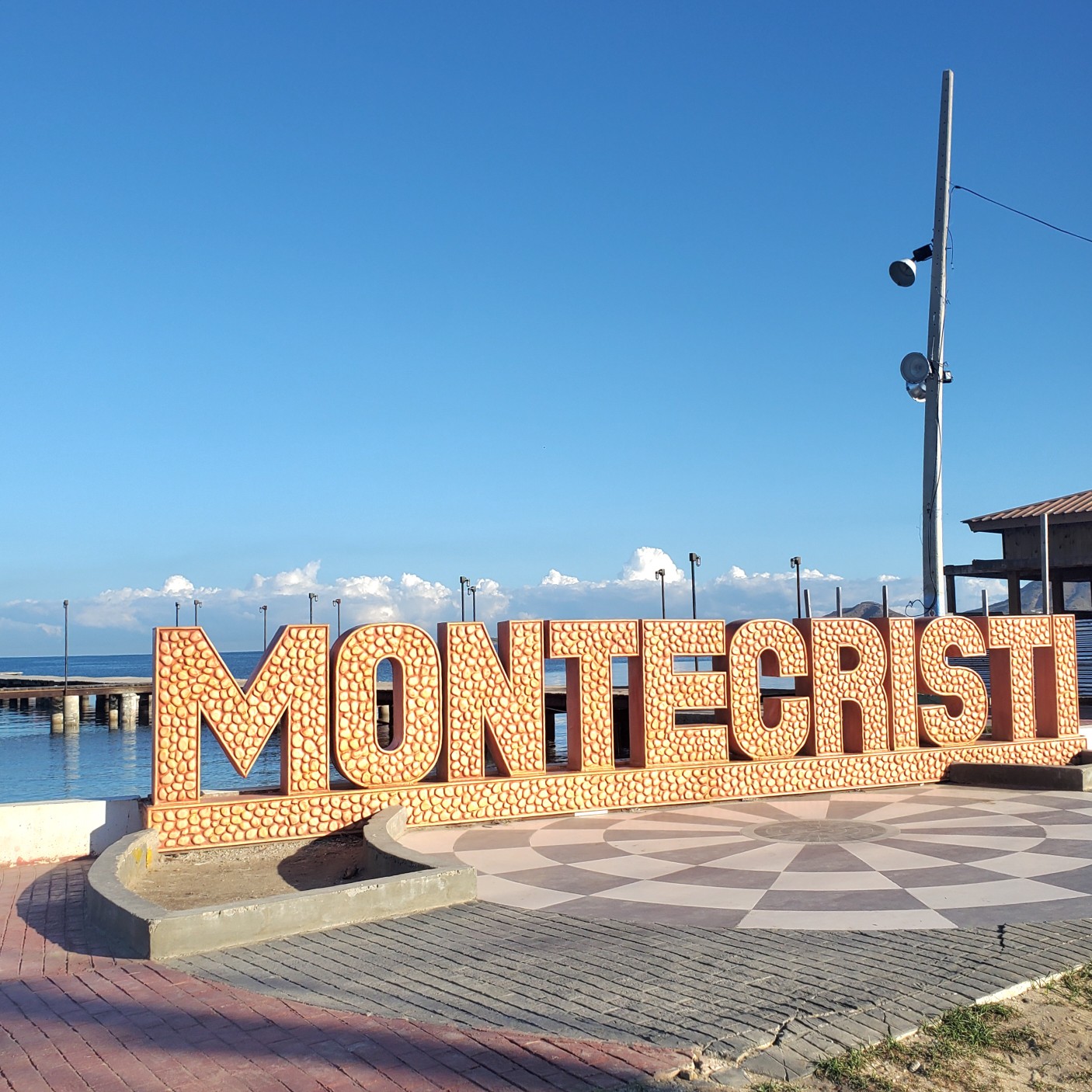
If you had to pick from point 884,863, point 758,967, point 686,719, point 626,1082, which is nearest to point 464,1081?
point 626,1082

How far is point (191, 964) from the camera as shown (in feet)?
21.8

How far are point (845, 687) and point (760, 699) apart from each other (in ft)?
4.26

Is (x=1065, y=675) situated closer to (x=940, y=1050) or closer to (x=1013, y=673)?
(x=1013, y=673)

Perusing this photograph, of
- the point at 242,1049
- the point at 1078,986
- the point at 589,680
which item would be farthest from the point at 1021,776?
the point at 242,1049

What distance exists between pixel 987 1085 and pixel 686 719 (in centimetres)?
2961

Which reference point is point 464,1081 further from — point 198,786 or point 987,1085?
point 198,786

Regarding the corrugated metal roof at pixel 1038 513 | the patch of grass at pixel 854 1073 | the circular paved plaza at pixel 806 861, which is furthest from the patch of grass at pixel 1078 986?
the corrugated metal roof at pixel 1038 513

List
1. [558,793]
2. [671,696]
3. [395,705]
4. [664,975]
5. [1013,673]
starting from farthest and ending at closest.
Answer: [1013,673], [671,696], [558,793], [395,705], [664,975]

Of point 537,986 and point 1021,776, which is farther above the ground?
point 537,986

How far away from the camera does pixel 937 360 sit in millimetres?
18344

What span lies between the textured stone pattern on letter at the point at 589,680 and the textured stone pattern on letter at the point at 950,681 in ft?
16.5

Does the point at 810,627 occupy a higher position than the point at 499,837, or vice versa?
the point at 810,627

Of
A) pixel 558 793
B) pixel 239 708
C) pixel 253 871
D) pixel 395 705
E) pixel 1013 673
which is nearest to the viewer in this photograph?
pixel 253 871

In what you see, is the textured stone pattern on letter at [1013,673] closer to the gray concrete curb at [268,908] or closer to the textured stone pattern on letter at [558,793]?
the textured stone pattern on letter at [558,793]
